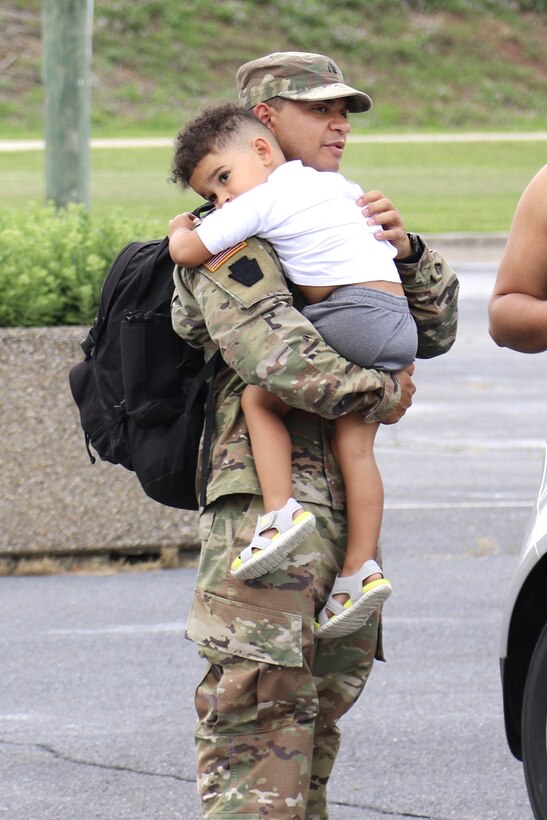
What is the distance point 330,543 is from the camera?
298cm

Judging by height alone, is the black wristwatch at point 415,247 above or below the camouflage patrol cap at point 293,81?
below

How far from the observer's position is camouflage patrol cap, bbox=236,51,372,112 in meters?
2.96

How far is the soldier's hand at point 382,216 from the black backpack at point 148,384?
43cm

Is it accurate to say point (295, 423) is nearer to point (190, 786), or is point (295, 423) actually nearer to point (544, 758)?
point (544, 758)

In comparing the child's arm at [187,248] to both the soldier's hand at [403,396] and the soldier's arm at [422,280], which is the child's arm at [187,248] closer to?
the soldier's arm at [422,280]

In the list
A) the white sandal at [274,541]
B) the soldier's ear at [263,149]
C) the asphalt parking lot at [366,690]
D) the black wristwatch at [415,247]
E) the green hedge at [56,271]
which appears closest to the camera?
the white sandal at [274,541]

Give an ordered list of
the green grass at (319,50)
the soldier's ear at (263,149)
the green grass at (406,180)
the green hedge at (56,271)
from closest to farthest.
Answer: the soldier's ear at (263,149) → the green hedge at (56,271) → the green grass at (406,180) → the green grass at (319,50)

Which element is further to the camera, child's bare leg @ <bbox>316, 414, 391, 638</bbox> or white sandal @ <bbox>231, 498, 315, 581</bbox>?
child's bare leg @ <bbox>316, 414, 391, 638</bbox>

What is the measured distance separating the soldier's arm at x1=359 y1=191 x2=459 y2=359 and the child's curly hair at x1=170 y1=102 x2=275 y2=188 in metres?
0.28

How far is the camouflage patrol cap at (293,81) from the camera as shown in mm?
2957

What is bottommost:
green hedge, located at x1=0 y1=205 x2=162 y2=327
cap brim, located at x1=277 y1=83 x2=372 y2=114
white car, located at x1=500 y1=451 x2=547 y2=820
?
green hedge, located at x1=0 y1=205 x2=162 y2=327

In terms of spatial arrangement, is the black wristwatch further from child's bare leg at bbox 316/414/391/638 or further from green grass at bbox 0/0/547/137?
green grass at bbox 0/0/547/137

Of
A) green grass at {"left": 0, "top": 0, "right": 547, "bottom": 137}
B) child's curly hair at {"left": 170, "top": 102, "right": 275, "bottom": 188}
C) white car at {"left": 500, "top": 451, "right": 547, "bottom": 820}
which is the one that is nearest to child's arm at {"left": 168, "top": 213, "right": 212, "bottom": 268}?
child's curly hair at {"left": 170, "top": 102, "right": 275, "bottom": 188}

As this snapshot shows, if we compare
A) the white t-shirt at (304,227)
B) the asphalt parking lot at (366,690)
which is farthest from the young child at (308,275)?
the asphalt parking lot at (366,690)
